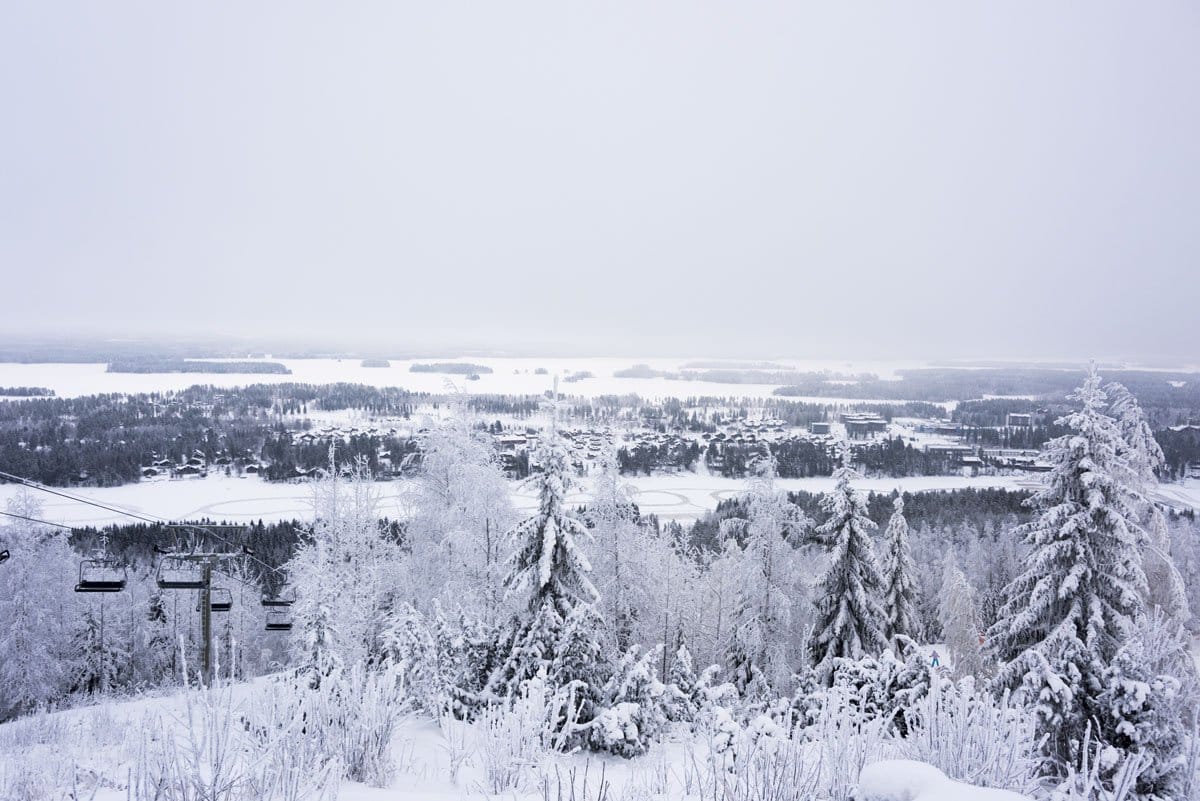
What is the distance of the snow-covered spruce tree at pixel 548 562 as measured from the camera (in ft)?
37.2

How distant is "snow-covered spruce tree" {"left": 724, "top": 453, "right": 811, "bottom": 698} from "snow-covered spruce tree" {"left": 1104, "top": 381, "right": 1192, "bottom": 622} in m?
7.82

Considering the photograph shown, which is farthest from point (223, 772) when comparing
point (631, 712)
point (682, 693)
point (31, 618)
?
point (31, 618)

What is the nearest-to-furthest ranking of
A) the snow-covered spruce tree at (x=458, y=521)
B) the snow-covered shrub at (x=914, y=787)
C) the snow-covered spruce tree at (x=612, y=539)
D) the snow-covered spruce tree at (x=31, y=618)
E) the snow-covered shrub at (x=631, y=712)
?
the snow-covered shrub at (x=914, y=787)
the snow-covered shrub at (x=631, y=712)
the snow-covered spruce tree at (x=458, y=521)
the snow-covered spruce tree at (x=612, y=539)
the snow-covered spruce tree at (x=31, y=618)

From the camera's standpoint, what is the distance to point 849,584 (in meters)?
15.0

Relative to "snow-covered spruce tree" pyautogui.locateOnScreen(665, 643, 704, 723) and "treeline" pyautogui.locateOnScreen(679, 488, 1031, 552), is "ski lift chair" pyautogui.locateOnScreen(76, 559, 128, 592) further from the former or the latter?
"treeline" pyautogui.locateOnScreen(679, 488, 1031, 552)

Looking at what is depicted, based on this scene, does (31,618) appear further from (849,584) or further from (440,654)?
(849,584)

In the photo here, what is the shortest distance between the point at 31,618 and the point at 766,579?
27521mm

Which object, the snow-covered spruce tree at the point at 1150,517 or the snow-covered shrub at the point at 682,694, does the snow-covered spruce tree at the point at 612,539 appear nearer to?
the snow-covered shrub at the point at 682,694

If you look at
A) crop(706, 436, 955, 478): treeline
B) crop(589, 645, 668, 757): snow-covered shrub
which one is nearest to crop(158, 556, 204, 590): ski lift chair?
crop(589, 645, 668, 757): snow-covered shrub

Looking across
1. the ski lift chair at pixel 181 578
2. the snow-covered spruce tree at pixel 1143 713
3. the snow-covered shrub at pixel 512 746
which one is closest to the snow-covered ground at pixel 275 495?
the ski lift chair at pixel 181 578

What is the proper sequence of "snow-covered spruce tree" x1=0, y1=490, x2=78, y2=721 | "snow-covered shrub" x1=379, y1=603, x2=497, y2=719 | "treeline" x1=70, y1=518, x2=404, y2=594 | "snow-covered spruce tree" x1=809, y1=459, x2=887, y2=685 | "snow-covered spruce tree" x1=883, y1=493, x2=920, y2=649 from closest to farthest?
1. "snow-covered shrub" x1=379, y1=603, x2=497, y2=719
2. "snow-covered spruce tree" x1=809, y1=459, x2=887, y2=685
3. "snow-covered spruce tree" x1=883, y1=493, x2=920, y2=649
4. "snow-covered spruce tree" x1=0, y1=490, x2=78, y2=721
5. "treeline" x1=70, y1=518, x2=404, y2=594

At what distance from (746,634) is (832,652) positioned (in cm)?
268

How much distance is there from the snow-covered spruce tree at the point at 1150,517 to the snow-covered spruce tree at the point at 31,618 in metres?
33.6

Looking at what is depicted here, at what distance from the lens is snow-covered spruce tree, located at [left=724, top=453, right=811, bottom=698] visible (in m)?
17.0
